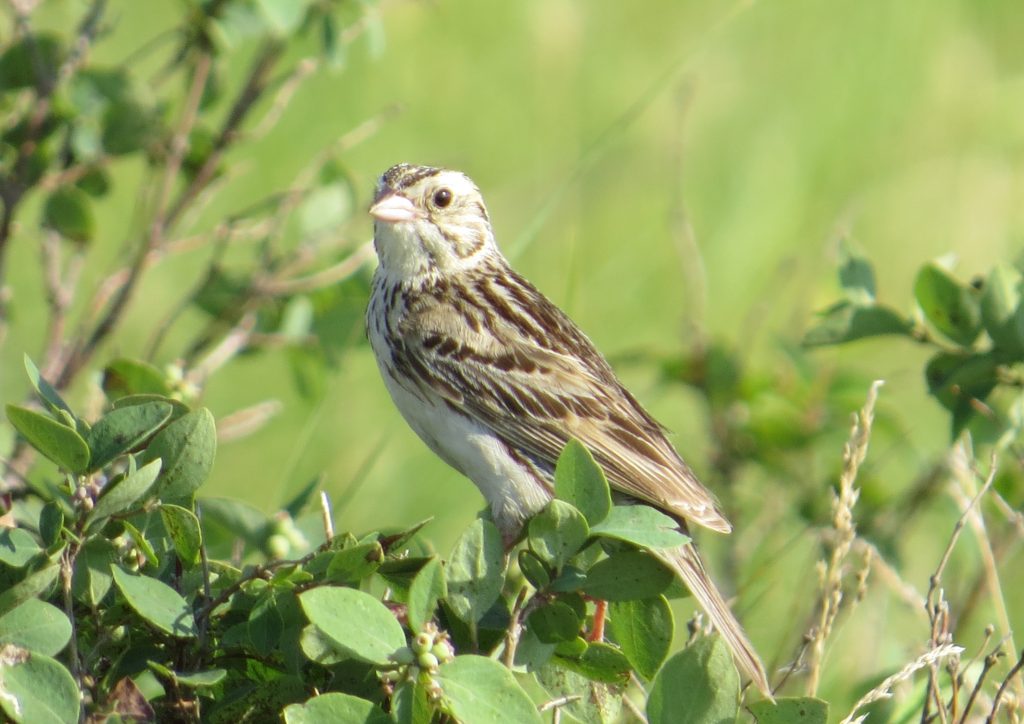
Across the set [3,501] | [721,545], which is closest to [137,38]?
[721,545]

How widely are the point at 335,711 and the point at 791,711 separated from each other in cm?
73

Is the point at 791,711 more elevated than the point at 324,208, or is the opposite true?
the point at 324,208

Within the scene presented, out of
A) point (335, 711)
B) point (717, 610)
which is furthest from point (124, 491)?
point (717, 610)

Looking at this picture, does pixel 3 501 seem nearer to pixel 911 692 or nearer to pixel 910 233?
pixel 911 692

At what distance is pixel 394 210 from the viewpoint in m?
4.59

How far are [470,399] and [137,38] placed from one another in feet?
16.9

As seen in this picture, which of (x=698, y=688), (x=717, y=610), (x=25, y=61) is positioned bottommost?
(x=717, y=610)

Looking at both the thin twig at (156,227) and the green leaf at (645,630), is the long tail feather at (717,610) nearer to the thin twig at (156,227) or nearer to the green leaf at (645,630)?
the green leaf at (645,630)

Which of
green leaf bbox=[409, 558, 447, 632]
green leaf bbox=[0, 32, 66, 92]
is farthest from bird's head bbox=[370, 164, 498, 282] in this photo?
green leaf bbox=[409, 558, 447, 632]

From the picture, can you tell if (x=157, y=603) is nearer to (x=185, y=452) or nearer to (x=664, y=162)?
(x=185, y=452)

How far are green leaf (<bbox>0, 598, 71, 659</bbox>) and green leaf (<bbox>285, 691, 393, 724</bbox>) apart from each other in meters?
0.35

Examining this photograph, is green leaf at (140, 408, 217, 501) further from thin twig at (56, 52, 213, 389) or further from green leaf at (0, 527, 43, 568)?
thin twig at (56, 52, 213, 389)

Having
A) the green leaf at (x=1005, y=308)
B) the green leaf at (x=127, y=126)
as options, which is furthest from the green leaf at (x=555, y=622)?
the green leaf at (x=127, y=126)

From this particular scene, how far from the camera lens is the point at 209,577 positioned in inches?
102
